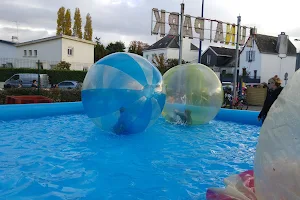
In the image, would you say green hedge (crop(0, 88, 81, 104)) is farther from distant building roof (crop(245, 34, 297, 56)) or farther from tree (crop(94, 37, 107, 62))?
tree (crop(94, 37, 107, 62))

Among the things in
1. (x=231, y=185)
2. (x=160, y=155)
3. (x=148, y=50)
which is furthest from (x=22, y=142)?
(x=148, y=50)

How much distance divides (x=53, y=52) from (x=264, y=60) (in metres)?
26.4

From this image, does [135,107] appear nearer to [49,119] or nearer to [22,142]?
[22,142]

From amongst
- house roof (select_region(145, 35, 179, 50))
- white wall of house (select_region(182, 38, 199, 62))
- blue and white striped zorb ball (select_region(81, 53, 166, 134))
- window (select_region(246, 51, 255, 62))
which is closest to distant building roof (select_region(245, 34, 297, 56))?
window (select_region(246, 51, 255, 62))

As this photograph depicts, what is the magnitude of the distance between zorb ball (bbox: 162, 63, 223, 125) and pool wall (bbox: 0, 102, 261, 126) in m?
1.80

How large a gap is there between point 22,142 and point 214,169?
360cm

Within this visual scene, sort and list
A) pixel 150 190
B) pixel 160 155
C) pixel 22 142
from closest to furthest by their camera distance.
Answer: pixel 150 190 → pixel 160 155 → pixel 22 142

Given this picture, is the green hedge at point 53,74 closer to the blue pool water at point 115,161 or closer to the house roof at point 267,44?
the blue pool water at point 115,161

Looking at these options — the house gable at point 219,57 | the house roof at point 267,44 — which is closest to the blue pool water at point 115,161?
the house roof at point 267,44

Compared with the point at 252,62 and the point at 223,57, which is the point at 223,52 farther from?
the point at 252,62

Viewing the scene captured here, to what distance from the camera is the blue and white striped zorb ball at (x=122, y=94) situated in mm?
5523

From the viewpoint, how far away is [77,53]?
105ft

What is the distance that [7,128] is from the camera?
684 cm

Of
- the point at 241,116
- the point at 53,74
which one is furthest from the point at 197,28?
the point at 53,74
